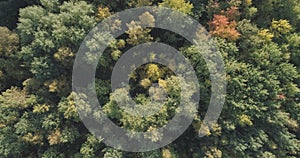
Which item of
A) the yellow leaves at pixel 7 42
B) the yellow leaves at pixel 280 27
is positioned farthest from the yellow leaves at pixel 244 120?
the yellow leaves at pixel 7 42

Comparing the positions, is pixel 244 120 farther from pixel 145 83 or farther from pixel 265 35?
pixel 145 83

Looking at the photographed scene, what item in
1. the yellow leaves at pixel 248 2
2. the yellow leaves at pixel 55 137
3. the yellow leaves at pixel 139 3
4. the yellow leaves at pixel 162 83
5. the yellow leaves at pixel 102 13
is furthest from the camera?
the yellow leaves at pixel 248 2

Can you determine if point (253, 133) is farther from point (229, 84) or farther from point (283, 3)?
point (283, 3)

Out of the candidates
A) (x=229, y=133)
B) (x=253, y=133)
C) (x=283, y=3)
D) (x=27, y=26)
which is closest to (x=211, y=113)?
(x=229, y=133)

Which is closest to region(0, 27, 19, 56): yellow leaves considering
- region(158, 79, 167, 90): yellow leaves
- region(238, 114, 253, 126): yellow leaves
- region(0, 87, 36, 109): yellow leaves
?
region(0, 87, 36, 109): yellow leaves

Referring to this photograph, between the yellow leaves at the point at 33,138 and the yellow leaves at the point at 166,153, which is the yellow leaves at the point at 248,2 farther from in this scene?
the yellow leaves at the point at 33,138

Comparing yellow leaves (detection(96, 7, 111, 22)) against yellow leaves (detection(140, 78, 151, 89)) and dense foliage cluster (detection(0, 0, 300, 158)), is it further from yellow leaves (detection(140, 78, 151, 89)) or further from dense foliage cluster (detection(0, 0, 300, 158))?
yellow leaves (detection(140, 78, 151, 89))

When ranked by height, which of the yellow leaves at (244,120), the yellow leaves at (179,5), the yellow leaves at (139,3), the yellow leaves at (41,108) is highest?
the yellow leaves at (139,3)

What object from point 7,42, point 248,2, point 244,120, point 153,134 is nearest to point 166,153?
point 153,134
